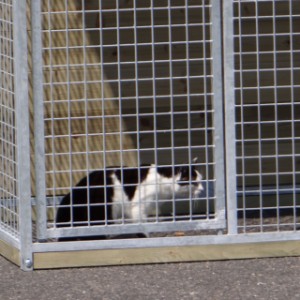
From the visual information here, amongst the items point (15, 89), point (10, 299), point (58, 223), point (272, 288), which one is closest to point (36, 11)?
point (15, 89)

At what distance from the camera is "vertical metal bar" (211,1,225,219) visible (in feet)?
19.6

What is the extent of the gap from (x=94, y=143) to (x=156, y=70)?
27.2 inches

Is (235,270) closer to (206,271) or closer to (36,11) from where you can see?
(206,271)

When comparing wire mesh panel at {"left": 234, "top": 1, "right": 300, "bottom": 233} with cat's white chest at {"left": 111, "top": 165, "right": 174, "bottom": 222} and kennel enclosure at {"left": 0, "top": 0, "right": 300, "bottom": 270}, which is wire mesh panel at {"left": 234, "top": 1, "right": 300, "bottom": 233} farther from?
cat's white chest at {"left": 111, "top": 165, "right": 174, "bottom": 222}

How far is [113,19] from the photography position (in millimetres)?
7090

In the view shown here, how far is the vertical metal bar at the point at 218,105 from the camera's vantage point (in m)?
5.98

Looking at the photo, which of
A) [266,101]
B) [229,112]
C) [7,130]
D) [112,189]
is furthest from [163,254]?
[266,101]

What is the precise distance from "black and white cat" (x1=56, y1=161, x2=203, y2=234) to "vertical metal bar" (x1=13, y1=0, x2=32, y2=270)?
302mm

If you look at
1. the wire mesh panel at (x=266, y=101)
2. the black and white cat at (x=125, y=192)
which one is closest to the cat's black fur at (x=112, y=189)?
the black and white cat at (x=125, y=192)

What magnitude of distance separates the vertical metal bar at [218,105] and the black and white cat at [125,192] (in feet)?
0.65

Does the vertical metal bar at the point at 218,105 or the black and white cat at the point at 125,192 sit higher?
the vertical metal bar at the point at 218,105

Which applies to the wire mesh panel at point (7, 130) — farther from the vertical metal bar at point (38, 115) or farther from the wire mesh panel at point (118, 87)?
the wire mesh panel at point (118, 87)

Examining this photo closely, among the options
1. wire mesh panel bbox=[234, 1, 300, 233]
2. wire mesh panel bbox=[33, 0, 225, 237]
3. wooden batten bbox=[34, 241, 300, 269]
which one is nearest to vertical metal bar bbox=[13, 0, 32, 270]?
wooden batten bbox=[34, 241, 300, 269]

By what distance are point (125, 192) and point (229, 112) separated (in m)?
0.91
